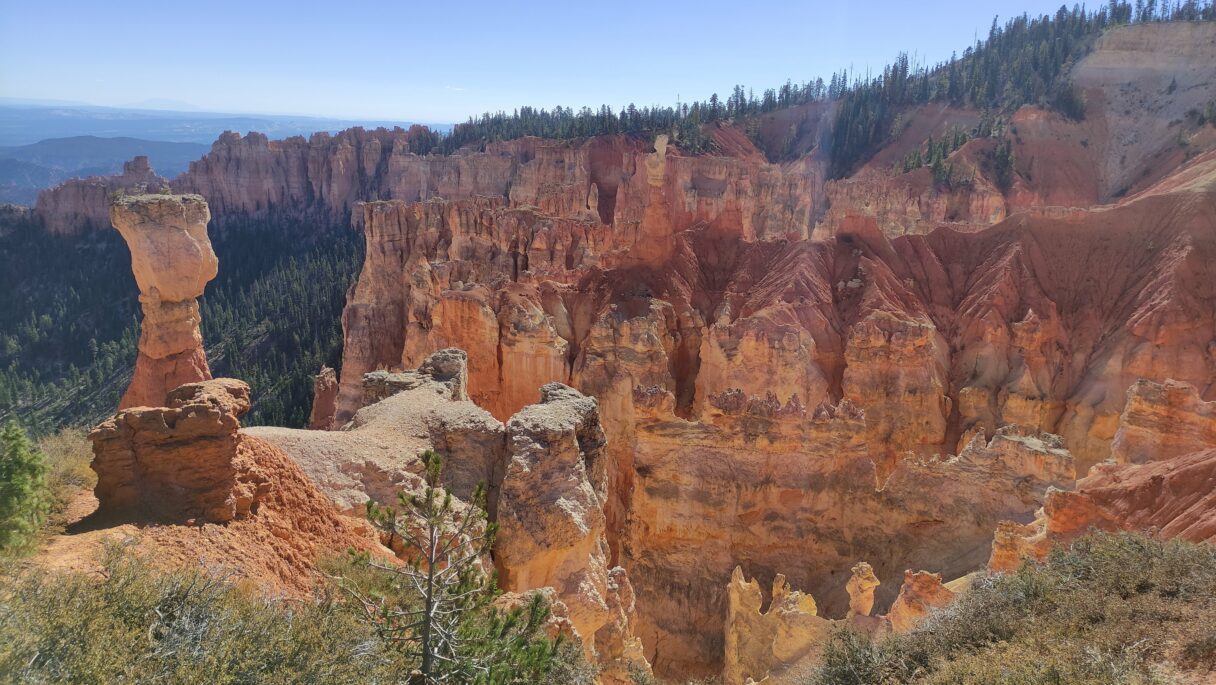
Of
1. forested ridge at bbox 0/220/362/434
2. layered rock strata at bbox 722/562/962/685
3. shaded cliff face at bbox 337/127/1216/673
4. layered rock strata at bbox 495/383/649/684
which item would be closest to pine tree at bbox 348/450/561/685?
layered rock strata at bbox 495/383/649/684

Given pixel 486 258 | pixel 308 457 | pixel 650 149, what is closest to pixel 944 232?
pixel 486 258

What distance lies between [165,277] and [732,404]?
49.9 ft

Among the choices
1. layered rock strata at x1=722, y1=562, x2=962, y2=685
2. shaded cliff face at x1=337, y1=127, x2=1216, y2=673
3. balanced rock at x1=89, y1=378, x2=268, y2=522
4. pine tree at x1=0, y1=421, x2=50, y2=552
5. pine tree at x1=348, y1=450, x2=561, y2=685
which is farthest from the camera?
shaded cliff face at x1=337, y1=127, x2=1216, y2=673

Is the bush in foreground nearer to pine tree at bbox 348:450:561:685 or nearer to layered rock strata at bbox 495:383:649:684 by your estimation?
pine tree at bbox 348:450:561:685

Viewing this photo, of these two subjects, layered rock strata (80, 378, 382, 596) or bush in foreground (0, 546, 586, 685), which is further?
layered rock strata (80, 378, 382, 596)

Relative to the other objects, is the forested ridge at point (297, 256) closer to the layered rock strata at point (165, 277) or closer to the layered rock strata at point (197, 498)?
the layered rock strata at point (165, 277)

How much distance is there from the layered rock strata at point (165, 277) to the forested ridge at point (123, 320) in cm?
2928

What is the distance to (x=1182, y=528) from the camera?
40.8ft

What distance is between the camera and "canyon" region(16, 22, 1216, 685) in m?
12.4

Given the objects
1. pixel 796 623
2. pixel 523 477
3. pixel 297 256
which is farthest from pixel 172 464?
pixel 297 256

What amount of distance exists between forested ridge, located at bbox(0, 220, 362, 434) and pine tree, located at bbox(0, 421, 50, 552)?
41141 mm

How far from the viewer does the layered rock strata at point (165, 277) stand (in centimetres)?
1682

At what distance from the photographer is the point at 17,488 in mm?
6984

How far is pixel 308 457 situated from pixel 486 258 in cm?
3545
